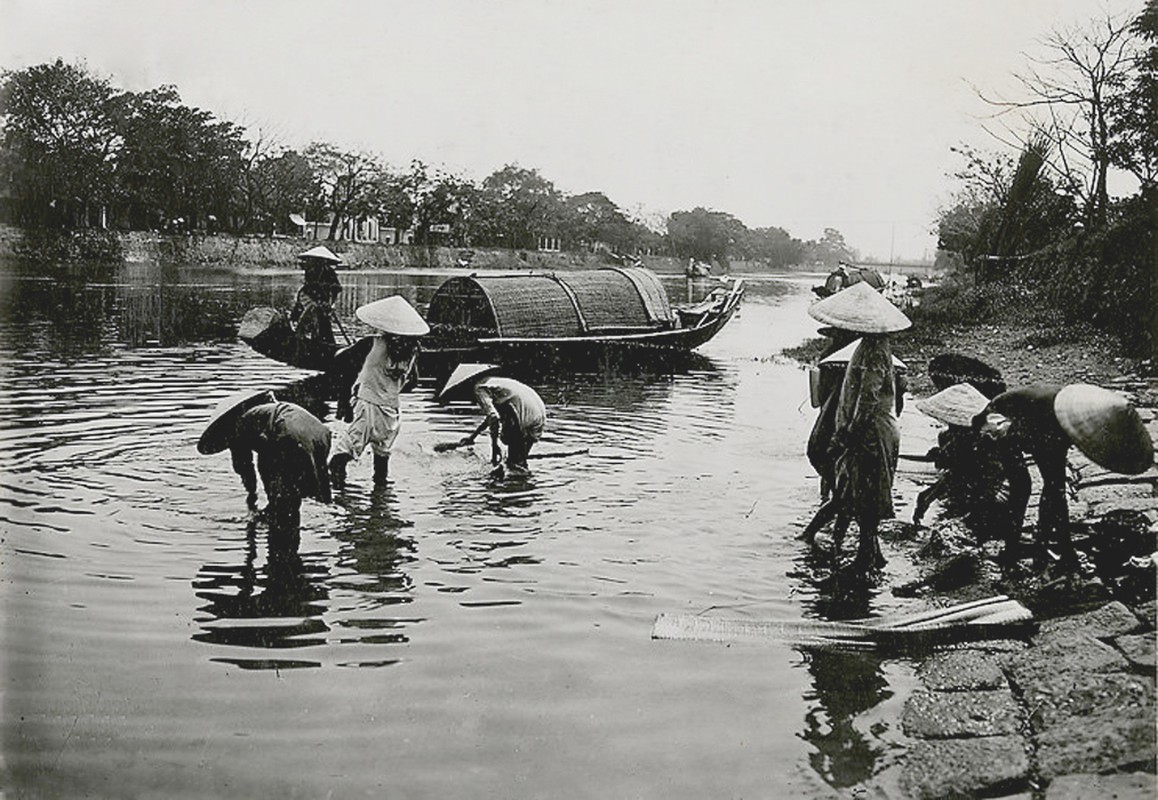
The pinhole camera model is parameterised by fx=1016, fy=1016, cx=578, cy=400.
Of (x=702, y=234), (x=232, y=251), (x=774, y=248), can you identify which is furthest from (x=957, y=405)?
(x=774, y=248)

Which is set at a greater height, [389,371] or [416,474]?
[389,371]

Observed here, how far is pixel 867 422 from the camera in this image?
6.23m

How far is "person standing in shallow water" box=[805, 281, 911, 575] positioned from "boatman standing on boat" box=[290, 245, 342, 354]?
28.3 feet

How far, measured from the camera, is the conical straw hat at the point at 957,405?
254 inches

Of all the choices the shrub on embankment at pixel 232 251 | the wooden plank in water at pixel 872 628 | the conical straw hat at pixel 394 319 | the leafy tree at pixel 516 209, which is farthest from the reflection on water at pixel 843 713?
the leafy tree at pixel 516 209

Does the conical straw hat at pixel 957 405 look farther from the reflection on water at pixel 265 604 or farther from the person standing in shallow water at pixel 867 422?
the reflection on water at pixel 265 604

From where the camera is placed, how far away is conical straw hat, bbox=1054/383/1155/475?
17.3ft

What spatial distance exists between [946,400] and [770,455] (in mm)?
4312

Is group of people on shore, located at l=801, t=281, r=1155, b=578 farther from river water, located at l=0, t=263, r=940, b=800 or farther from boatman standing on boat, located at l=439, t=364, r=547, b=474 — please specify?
boatman standing on boat, located at l=439, t=364, r=547, b=474

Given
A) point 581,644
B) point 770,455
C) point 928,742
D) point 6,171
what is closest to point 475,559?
point 581,644

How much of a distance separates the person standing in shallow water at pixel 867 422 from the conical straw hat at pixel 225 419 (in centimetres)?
357

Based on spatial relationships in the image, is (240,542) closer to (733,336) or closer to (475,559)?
(475,559)

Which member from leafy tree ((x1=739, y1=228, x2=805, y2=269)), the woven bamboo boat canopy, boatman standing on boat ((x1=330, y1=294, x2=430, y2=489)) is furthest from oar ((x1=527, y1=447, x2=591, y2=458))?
leafy tree ((x1=739, y1=228, x2=805, y2=269))

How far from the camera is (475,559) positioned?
6.63 m
